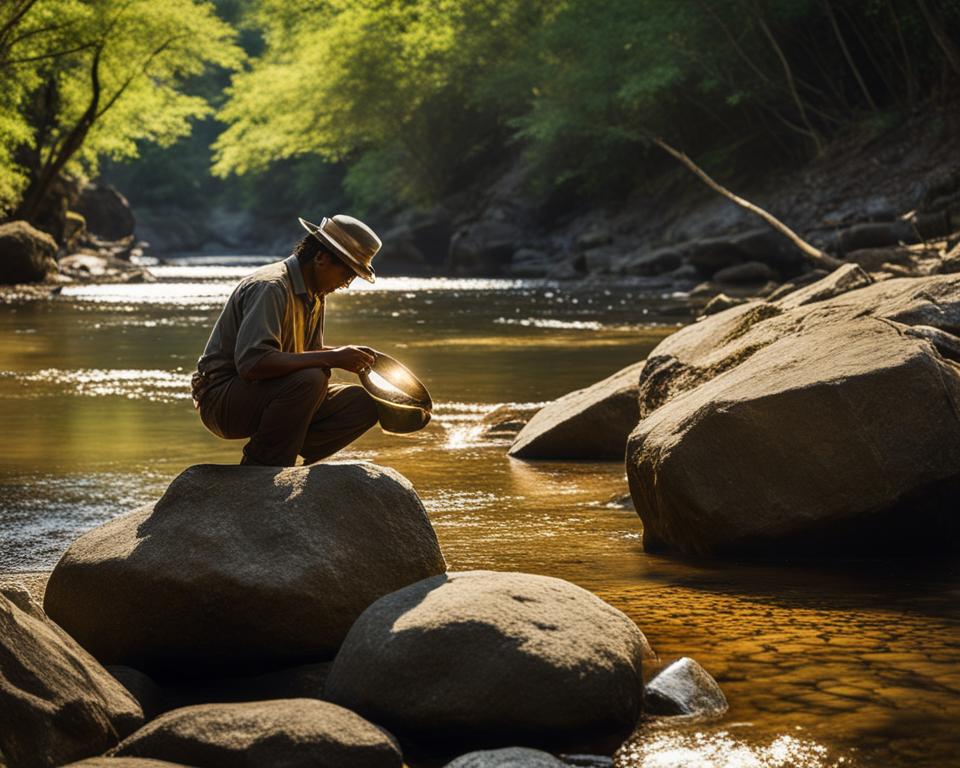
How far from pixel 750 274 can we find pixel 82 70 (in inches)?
767

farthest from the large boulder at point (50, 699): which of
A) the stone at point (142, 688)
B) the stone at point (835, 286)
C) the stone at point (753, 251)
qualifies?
the stone at point (753, 251)

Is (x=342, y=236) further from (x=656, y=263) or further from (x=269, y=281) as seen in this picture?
(x=656, y=263)

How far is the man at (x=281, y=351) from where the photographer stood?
18.9 feet

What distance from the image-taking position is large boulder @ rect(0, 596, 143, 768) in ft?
12.9

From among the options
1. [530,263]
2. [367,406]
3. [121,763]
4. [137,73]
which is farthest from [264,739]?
[530,263]

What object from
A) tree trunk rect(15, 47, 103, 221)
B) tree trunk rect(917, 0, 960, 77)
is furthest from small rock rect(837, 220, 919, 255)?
tree trunk rect(15, 47, 103, 221)

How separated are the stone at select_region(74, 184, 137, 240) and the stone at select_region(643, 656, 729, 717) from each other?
5095 centimetres

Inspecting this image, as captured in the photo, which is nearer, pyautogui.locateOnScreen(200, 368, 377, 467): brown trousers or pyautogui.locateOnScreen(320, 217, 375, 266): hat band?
pyautogui.locateOnScreen(320, 217, 375, 266): hat band

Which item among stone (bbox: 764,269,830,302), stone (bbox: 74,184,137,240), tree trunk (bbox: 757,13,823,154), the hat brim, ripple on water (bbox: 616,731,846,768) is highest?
tree trunk (bbox: 757,13,823,154)

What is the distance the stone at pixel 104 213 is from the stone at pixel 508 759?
5143 centimetres

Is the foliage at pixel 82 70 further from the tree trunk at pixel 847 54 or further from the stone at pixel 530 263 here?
the tree trunk at pixel 847 54

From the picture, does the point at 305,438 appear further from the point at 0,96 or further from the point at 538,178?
the point at 538,178

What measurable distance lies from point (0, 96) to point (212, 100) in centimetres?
5756

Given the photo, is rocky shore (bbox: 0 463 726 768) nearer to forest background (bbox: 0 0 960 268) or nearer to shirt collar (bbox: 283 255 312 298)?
shirt collar (bbox: 283 255 312 298)
